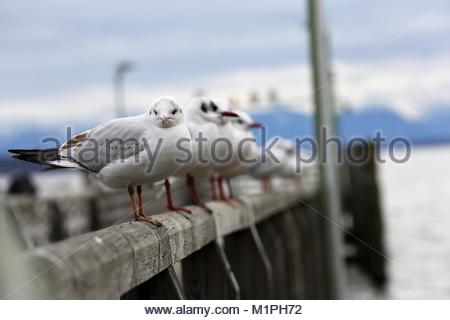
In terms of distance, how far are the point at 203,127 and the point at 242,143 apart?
0.87 m

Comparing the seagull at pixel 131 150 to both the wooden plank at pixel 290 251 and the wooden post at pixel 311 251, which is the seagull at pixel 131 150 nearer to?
the wooden plank at pixel 290 251

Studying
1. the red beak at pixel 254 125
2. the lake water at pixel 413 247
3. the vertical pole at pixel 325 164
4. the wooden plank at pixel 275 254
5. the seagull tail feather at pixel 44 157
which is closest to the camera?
the seagull tail feather at pixel 44 157

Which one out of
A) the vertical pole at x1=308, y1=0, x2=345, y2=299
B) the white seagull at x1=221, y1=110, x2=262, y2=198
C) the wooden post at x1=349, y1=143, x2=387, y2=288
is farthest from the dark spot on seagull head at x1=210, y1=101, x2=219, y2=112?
the wooden post at x1=349, y1=143, x2=387, y2=288

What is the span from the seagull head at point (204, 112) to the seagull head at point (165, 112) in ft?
3.72

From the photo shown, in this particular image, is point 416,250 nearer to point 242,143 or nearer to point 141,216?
point 242,143

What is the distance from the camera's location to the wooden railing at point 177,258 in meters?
2.25

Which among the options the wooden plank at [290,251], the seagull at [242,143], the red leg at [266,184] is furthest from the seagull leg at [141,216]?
the red leg at [266,184]

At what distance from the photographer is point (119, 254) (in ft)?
8.32

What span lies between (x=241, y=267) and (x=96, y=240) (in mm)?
2735

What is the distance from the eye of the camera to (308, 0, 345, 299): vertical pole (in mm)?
11141

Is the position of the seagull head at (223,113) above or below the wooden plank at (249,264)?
above

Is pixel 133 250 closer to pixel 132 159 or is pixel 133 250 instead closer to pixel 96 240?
pixel 96 240

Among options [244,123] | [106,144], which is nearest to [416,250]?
[244,123]
